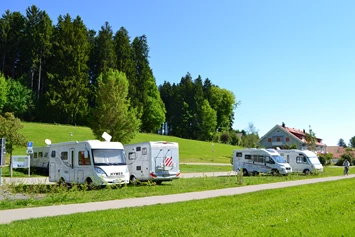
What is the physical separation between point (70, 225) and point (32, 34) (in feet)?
210

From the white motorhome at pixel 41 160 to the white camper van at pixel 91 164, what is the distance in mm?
10313

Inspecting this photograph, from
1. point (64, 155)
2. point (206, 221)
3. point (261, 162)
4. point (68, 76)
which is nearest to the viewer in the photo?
point (206, 221)

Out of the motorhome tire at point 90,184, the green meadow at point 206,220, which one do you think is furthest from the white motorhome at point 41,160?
the green meadow at point 206,220

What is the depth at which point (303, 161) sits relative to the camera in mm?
33188

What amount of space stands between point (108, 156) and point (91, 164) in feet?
3.47

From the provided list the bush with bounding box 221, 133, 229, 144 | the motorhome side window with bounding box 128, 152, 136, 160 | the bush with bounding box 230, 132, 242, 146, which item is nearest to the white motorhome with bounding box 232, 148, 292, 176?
the motorhome side window with bounding box 128, 152, 136, 160

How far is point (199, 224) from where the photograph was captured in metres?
7.67

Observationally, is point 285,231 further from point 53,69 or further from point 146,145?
point 53,69

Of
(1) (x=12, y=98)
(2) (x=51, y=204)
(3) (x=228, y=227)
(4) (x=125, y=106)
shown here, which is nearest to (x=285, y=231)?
(3) (x=228, y=227)

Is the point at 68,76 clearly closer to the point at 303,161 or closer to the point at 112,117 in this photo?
the point at 112,117

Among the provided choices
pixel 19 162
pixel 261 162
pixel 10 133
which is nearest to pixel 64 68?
pixel 10 133

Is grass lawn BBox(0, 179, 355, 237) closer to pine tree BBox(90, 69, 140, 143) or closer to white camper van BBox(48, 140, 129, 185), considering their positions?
white camper van BBox(48, 140, 129, 185)

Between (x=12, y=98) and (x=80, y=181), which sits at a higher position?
(x=12, y=98)

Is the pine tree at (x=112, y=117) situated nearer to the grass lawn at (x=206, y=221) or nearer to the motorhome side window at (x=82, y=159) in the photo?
the motorhome side window at (x=82, y=159)
